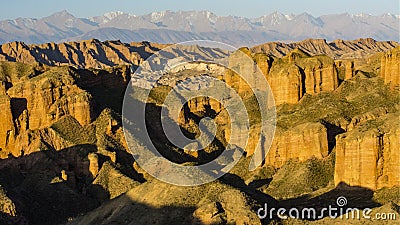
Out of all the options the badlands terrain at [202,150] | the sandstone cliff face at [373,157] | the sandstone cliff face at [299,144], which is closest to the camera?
the badlands terrain at [202,150]

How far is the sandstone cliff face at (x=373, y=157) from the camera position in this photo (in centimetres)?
7731

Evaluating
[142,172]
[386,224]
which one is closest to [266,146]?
[142,172]

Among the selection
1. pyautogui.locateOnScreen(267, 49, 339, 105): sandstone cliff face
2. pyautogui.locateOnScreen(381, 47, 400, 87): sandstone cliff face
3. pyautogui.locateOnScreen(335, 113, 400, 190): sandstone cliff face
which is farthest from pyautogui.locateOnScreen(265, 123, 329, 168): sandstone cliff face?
pyautogui.locateOnScreen(381, 47, 400, 87): sandstone cliff face

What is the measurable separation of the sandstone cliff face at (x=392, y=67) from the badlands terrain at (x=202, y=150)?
0.21m

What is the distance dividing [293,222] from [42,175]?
146 feet

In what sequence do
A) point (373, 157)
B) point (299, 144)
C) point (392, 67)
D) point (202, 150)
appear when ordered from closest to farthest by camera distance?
point (373, 157) → point (299, 144) → point (392, 67) → point (202, 150)

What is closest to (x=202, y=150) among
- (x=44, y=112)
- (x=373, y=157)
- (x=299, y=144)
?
(x=44, y=112)

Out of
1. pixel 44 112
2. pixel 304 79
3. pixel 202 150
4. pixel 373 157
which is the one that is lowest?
pixel 202 150

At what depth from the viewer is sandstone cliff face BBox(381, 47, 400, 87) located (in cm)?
10799

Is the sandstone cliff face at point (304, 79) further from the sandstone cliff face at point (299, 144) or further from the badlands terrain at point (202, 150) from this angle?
the sandstone cliff face at point (299, 144)

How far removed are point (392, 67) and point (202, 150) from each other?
3310cm

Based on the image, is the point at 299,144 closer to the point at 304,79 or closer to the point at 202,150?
Result: the point at 304,79

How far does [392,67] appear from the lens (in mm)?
109688

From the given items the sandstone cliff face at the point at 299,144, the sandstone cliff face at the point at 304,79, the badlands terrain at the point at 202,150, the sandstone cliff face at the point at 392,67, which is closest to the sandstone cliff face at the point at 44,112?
the badlands terrain at the point at 202,150
